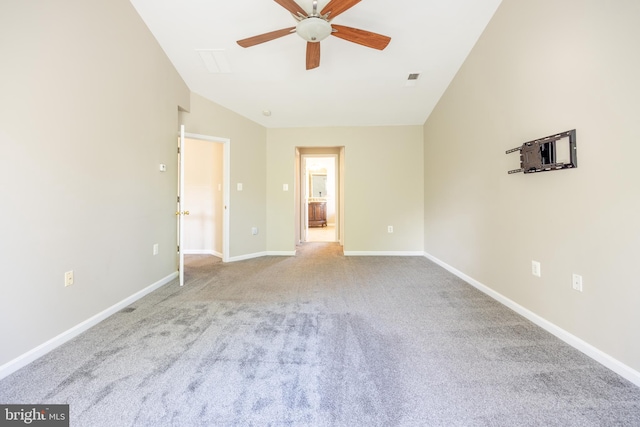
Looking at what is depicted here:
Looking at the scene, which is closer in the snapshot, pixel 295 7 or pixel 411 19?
pixel 295 7

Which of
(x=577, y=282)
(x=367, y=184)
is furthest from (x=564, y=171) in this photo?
(x=367, y=184)

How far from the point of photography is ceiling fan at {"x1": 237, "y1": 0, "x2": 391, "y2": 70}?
190 cm

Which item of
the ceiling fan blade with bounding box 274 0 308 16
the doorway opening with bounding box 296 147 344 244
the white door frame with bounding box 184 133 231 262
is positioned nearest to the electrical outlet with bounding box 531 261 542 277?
the ceiling fan blade with bounding box 274 0 308 16

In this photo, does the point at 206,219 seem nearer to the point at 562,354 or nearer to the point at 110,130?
the point at 110,130

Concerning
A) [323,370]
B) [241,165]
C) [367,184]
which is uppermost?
[241,165]

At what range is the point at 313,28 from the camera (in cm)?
204

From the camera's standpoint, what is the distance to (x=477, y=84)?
2.75 meters

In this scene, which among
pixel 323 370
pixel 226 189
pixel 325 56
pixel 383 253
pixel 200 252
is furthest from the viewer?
pixel 200 252

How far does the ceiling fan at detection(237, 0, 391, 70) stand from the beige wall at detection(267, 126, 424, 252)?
2.28 m

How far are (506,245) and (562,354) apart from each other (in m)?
0.98

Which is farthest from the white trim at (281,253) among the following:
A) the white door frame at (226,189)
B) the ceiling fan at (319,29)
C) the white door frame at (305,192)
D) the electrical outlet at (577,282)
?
the electrical outlet at (577,282)

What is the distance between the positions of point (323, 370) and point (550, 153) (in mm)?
2145

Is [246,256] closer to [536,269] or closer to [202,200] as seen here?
[202,200]

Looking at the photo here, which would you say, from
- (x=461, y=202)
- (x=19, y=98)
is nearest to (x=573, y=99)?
(x=461, y=202)
